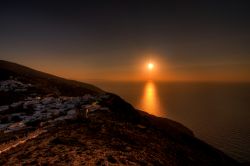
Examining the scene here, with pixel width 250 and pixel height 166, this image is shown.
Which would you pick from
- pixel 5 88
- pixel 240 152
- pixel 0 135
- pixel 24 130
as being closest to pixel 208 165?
pixel 24 130

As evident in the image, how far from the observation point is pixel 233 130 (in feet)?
359

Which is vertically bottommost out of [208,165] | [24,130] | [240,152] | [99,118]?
[240,152]

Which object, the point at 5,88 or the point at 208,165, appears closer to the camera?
the point at 208,165

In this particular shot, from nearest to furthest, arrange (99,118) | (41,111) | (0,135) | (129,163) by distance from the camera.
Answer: (129,163) < (0,135) < (99,118) < (41,111)

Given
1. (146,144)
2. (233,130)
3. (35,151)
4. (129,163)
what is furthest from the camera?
(233,130)

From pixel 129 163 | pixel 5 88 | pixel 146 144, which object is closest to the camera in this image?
pixel 129 163

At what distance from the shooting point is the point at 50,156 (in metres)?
10.6

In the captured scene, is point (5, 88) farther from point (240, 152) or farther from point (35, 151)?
point (240, 152)

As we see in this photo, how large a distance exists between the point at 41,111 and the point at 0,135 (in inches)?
271

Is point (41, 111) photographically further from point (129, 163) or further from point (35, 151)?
point (129, 163)

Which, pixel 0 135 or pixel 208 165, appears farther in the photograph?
pixel 208 165

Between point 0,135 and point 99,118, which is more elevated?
point 99,118

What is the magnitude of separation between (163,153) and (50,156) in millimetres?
6705

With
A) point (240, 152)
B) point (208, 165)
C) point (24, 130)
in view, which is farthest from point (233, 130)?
point (24, 130)
